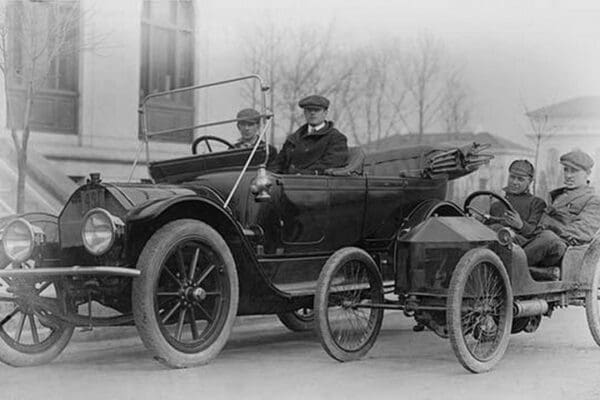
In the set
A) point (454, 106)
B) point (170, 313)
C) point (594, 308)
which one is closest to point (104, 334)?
point (170, 313)

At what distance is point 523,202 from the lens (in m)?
6.16

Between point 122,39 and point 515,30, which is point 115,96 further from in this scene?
point 515,30

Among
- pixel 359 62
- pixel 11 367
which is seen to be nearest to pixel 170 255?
pixel 11 367

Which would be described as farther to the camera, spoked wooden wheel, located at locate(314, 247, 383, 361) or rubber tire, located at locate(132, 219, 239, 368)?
spoked wooden wheel, located at locate(314, 247, 383, 361)

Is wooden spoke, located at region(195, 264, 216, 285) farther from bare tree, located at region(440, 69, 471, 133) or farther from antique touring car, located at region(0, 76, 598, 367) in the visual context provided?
bare tree, located at region(440, 69, 471, 133)

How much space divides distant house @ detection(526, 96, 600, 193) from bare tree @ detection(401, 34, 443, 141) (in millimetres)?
1136

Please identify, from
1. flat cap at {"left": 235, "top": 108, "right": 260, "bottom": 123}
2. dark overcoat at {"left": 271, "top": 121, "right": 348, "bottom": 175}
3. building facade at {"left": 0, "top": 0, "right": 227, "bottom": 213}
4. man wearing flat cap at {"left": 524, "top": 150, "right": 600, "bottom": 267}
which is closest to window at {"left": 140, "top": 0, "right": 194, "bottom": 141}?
building facade at {"left": 0, "top": 0, "right": 227, "bottom": 213}

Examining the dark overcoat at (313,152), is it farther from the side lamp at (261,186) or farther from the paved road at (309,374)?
the paved road at (309,374)

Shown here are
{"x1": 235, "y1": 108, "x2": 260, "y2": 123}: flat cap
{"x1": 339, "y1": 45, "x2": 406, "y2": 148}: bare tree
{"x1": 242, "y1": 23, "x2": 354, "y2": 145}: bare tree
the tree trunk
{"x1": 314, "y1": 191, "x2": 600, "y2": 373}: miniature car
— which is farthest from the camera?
{"x1": 339, "y1": 45, "x2": 406, "y2": 148}: bare tree

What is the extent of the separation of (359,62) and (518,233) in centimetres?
410

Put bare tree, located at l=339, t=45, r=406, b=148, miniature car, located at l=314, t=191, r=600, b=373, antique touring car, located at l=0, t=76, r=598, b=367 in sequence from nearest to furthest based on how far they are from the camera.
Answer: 1. antique touring car, located at l=0, t=76, r=598, b=367
2. miniature car, located at l=314, t=191, r=600, b=373
3. bare tree, located at l=339, t=45, r=406, b=148

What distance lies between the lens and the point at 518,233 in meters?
5.95

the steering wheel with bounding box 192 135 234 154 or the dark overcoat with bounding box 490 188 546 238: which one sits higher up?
the steering wheel with bounding box 192 135 234 154

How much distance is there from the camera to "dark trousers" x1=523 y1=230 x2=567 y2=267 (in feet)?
18.7
